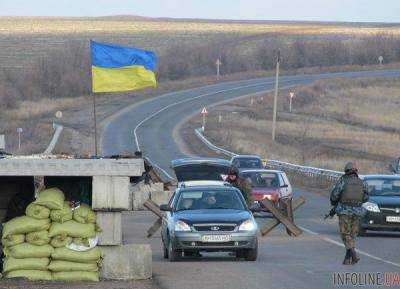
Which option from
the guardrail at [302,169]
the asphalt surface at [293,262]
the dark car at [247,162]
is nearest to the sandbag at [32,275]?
the asphalt surface at [293,262]

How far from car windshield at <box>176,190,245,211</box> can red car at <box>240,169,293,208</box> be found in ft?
41.1

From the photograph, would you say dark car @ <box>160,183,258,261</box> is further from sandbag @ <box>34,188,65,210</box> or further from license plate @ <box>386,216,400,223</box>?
license plate @ <box>386,216,400,223</box>

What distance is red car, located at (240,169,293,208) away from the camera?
1438 inches

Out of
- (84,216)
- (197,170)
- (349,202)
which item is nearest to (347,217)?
(349,202)

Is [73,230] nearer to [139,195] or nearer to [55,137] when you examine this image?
[139,195]

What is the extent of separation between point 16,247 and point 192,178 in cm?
1785

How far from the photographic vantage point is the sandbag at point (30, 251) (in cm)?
1830

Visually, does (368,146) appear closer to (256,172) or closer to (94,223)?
(256,172)

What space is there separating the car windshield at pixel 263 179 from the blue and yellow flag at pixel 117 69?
15.3 m

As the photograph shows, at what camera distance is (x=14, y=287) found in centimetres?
1738

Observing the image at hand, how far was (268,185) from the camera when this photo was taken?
37531 millimetres

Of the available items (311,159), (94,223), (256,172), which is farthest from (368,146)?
(94,223)

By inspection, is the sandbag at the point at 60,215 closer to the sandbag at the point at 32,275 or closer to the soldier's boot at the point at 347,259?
the sandbag at the point at 32,275

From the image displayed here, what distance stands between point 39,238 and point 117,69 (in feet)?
16.6
